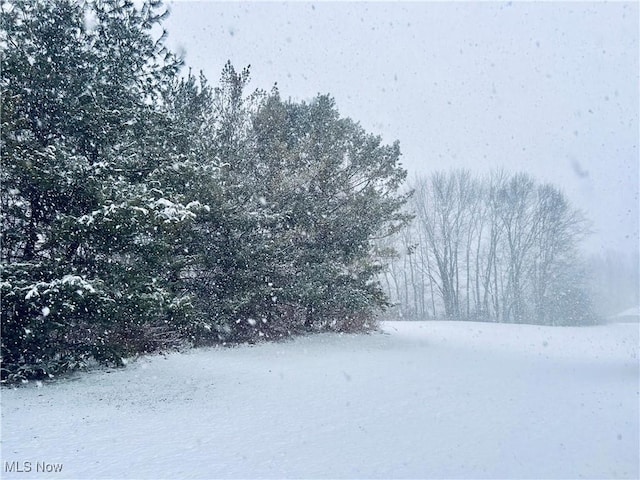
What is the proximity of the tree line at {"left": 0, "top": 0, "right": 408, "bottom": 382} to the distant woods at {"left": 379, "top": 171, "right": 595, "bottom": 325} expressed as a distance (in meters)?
19.7

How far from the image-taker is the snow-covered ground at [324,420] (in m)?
4.29

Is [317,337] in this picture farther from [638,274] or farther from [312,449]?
[638,274]

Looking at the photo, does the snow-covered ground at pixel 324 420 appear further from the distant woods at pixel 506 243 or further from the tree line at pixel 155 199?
the distant woods at pixel 506 243

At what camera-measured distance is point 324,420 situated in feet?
19.0

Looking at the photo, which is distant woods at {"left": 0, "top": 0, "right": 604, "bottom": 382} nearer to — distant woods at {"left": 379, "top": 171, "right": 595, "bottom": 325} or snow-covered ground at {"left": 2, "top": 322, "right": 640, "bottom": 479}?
snow-covered ground at {"left": 2, "top": 322, "right": 640, "bottom": 479}

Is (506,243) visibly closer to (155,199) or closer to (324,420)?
(155,199)

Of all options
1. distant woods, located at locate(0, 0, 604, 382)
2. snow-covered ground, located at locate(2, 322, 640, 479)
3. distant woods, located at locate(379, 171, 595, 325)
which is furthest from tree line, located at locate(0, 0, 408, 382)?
distant woods, located at locate(379, 171, 595, 325)

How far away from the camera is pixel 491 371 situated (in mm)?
9742

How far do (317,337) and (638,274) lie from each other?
55.9 m

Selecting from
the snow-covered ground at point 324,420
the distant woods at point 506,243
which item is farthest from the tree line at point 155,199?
the distant woods at point 506,243

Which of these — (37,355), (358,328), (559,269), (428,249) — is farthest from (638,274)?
(37,355)

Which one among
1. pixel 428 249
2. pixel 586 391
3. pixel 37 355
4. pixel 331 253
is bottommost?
pixel 586 391

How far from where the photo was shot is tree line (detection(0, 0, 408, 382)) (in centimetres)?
756

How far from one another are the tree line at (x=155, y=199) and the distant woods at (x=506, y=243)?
19656 mm
